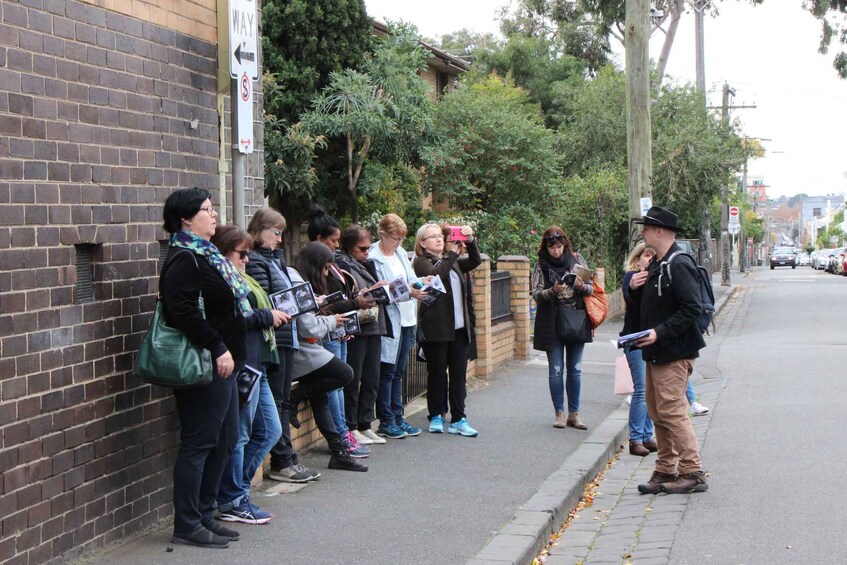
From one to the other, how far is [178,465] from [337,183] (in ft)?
53.8

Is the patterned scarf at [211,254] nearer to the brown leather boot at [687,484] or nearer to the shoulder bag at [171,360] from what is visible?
the shoulder bag at [171,360]

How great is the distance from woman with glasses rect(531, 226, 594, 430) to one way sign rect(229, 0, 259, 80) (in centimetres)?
339

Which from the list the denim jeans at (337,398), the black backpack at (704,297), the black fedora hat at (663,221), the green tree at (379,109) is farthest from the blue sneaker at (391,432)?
the green tree at (379,109)

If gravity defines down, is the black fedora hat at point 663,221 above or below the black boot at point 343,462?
above

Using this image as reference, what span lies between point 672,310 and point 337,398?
2.47 meters

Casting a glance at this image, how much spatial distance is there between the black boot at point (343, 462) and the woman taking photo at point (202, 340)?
1.88m

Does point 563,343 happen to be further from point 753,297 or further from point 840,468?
point 753,297

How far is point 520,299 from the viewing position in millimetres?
14938

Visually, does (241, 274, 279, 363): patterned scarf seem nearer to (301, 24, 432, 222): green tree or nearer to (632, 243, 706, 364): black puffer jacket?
(632, 243, 706, 364): black puffer jacket

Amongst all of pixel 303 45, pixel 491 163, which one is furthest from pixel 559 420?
pixel 491 163

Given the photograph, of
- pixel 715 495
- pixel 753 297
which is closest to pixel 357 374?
pixel 715 495

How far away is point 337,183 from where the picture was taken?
2159cm

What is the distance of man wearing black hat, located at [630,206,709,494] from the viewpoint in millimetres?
6930

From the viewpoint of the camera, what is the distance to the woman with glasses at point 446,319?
8.77m
